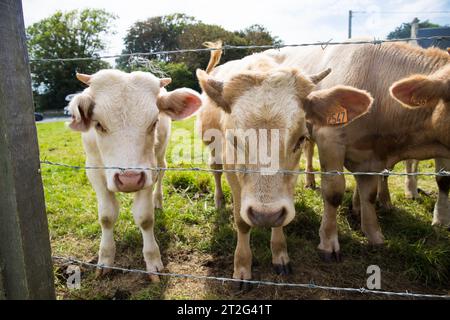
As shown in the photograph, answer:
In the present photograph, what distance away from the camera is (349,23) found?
19094 millimetres

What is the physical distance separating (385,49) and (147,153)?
259 centimetres

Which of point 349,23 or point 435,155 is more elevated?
point 349,23

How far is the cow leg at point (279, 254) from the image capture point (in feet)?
10.5

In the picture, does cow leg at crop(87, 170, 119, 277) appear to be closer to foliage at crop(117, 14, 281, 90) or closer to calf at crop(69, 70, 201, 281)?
calf at crop(69, 70, 201, 281)

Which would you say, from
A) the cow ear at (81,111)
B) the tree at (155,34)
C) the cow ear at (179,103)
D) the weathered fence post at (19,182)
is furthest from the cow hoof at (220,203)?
the tree at (155,34)

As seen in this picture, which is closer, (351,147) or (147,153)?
(147,153)

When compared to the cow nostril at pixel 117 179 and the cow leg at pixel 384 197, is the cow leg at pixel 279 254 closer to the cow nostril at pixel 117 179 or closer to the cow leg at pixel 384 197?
the cow nostril at pixel 117 179

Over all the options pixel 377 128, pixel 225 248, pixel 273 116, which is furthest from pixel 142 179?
pixel 377 128

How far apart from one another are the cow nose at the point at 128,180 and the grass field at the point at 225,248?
961 millimetres

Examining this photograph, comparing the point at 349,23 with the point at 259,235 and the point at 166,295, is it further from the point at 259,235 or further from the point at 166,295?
the point at 166,295

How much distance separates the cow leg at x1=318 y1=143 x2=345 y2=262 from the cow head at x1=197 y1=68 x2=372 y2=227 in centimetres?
75

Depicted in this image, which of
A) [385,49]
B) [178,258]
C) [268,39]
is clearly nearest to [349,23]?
[268,39]

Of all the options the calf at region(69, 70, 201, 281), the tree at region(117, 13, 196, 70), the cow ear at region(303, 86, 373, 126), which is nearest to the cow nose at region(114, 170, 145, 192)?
the calf at region(69, 70, 201, 281)
